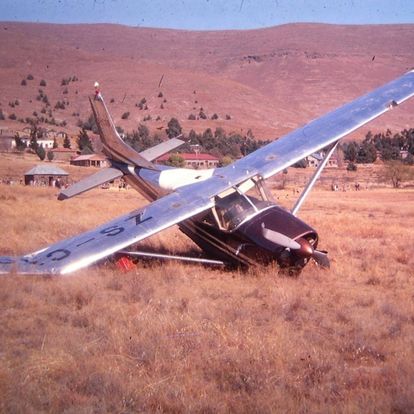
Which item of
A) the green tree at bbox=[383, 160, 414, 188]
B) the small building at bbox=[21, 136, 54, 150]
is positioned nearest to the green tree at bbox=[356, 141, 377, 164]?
the green tree at bbox=[383, 160, 414, 188]

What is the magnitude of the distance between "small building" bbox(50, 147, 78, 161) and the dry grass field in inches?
2399

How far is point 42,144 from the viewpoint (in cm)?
7512

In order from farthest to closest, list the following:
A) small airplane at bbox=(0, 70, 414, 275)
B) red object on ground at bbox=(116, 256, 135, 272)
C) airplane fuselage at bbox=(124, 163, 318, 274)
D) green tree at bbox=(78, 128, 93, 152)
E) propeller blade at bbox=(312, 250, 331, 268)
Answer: green tree at bbox=(78, 128, 93, 152)
red object on ground at bbox=(116, 256, 135, 272)
propeller blade at bbox=(312, 250, 331, 268)
airplane fuselage at bbox=(124, 163, 318, 274)
small airplane at bbox=(0, 70, 414, 275)

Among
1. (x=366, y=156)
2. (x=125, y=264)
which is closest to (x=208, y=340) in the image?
(x=125, y=264)

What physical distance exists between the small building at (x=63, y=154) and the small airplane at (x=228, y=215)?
57481 mm

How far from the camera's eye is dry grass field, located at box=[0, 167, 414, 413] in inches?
187

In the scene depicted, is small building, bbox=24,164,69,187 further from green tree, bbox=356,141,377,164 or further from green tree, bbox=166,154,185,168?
green tree, bbox=356,141,377,164

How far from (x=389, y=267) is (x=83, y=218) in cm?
1166

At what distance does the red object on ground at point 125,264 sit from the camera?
1086cm

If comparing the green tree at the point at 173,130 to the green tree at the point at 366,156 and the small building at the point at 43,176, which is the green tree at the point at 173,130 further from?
the small building at the point at 43,176

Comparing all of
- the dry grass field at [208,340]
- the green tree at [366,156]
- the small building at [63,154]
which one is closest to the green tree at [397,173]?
the green tree at [366,156]

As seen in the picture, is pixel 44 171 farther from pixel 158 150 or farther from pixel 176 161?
pixel 158 150

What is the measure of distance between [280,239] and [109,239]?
276cm

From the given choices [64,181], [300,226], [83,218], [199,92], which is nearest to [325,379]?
[300,226]
